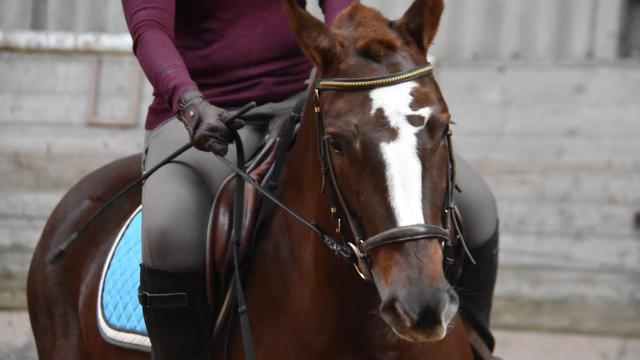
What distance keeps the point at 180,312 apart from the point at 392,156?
99 centimetres

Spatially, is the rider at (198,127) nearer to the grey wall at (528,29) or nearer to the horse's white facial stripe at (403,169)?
the horse's white facial stripe at (403,169)

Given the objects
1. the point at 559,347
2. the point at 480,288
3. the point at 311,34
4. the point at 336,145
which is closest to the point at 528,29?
the point at 559,347

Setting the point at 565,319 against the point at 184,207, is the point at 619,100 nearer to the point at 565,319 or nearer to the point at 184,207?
the point at 565,319

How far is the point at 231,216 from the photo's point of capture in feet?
11.0

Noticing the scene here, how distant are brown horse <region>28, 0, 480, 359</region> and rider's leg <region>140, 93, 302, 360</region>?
0.34 ft

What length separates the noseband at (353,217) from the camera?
2.65 meters

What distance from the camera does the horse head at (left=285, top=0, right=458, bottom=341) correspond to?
2615 mm

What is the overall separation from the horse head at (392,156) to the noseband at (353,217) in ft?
0.03

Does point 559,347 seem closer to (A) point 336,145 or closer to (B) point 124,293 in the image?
(B) point 124,293

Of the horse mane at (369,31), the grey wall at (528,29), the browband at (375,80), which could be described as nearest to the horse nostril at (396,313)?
the browband at (375,80)

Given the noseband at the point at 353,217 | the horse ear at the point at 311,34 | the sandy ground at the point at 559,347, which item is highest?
the horse ear at the point at 311,34

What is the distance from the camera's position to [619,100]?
23.3 ft

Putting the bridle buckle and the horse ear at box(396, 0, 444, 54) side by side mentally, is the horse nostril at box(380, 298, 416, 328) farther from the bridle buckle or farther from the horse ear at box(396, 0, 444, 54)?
the horse ear at box(396, 0, 444, 54)

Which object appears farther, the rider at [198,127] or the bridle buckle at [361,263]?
the rider at [198,127]
